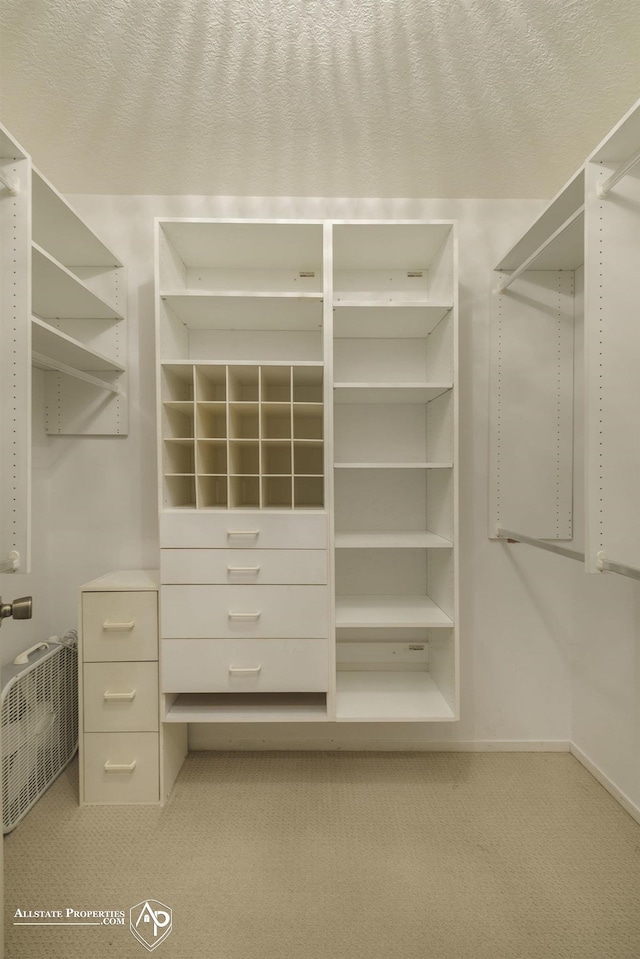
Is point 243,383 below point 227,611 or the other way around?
the other way around

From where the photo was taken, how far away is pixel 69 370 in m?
1.67

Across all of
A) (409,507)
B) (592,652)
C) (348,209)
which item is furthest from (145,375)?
(592,652)

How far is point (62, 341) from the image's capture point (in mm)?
1604

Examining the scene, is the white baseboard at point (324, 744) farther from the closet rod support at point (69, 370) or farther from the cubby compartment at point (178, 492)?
the closet rod support at point (69, 370)

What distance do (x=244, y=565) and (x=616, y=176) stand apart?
1.74 metres

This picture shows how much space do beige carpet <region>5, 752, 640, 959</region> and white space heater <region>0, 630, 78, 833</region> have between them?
0.09 meters

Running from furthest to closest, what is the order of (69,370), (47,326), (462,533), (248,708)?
(462,533) → (248,708) → (69,370) → (47,326)

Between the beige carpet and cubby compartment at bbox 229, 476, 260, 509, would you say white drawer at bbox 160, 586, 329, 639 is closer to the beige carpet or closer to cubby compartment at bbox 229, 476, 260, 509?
cubby compartment at bbox 229, 476, 260, 509

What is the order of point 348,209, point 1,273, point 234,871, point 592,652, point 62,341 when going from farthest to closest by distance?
point 348,209, point 592,652, point 62,341, point 234,871, point 1,273

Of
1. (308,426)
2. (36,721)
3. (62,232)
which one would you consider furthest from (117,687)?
(62,232)

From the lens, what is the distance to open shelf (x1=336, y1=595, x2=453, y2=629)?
1765mm

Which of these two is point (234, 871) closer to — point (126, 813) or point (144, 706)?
point (126, 813)

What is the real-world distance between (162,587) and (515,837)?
1.63 metres

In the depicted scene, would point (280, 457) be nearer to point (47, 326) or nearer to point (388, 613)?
point (388, 613)
